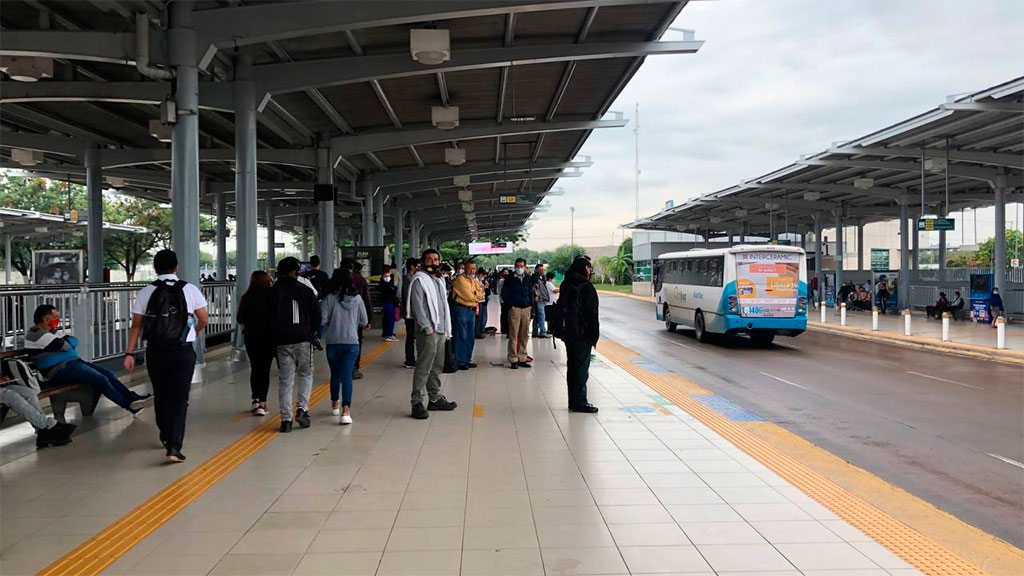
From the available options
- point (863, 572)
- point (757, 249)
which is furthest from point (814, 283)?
point (863, 572)

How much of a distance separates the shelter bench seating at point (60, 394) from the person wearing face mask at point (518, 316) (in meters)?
7.12

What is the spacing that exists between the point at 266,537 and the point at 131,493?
1.70 metres

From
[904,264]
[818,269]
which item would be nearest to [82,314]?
[904,264]

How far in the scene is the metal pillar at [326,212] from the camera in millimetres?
22344

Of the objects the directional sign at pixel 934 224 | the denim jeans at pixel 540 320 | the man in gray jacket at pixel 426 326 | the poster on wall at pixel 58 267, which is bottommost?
the denim jeans at pixel 540 320

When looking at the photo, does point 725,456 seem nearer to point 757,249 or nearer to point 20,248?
point 757,249

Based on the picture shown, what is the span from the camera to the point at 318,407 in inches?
386

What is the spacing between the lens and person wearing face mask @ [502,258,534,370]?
14.0m

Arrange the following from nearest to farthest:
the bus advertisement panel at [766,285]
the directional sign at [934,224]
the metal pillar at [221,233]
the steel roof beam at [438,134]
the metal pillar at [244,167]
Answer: the metal pillar at [244,167] < the bus advertisement panel at [766,285] < the steel roof beam at [438,134] < the directional sign at [934,224] < the metal pillar at [221,233]

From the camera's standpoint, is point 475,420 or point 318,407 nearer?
point 475,420

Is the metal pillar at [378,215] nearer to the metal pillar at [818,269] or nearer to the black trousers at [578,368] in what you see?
the metal pillar at [818,269]

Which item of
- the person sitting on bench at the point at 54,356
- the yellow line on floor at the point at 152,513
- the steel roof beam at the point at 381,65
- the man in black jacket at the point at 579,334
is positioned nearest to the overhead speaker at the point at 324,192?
the steel roof beam at the point at 381,65

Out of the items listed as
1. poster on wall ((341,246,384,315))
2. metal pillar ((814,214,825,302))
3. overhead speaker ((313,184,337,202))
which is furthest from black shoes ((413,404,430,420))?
metal pillar ((814,214,825,302))

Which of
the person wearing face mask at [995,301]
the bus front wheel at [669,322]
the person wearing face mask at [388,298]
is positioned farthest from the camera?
the person wearing face mask at [995,301]
